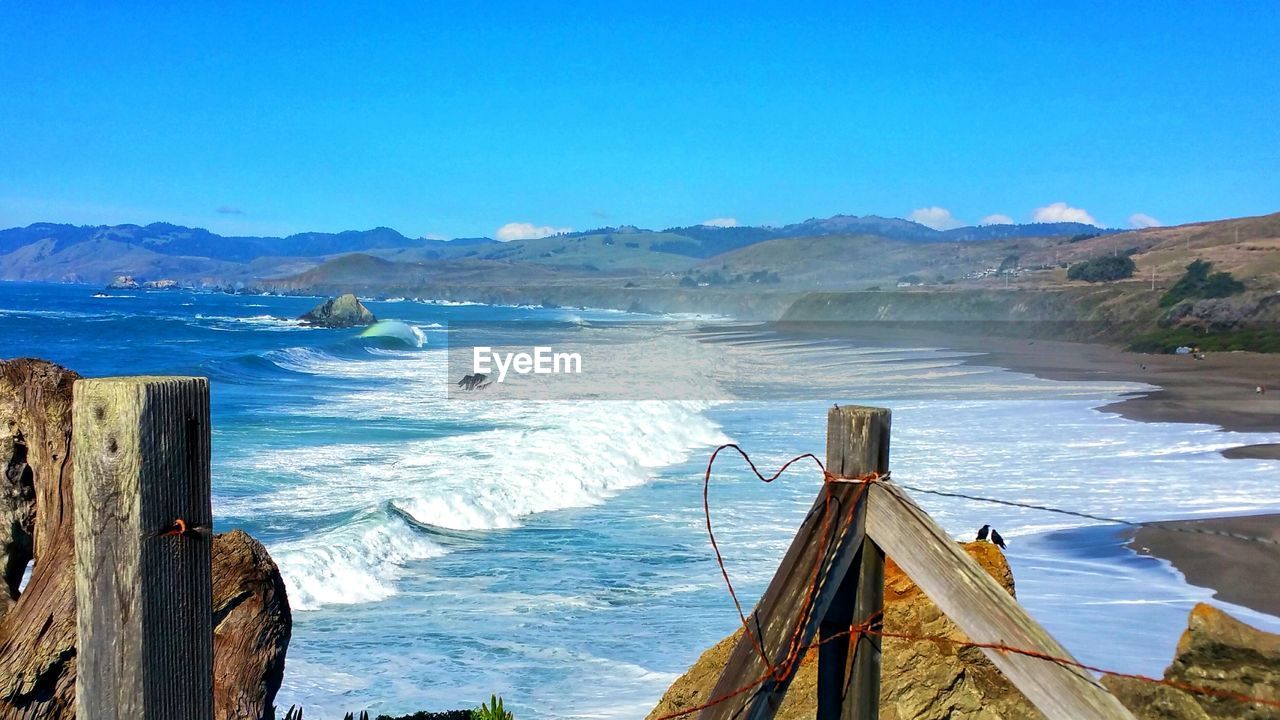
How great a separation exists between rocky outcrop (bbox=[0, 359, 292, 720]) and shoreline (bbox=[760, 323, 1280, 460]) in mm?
16722

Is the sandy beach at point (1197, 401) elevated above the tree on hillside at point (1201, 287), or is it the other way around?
the tree on hillside at point (1201, 287)

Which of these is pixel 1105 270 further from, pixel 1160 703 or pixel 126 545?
pixel 126 545

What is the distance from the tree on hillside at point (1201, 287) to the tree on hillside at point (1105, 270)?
15316mm

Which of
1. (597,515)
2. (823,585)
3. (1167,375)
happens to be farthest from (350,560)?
(1167,375)

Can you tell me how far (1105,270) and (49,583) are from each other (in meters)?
81.2

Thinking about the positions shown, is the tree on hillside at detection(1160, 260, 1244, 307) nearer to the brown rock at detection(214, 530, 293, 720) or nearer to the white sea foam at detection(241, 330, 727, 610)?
the white sea foam at detection(241, 330, 727, 610)

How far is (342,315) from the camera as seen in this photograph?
7912cm

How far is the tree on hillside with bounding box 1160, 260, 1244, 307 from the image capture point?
53.0m

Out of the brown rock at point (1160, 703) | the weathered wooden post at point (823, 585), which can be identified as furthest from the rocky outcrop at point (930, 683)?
the weathered wooden post at point (823, 585)

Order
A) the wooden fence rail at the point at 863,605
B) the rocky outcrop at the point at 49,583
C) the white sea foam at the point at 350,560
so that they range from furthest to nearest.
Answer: the white sea foam at the point at 350,560 → the rocky outcrop at the point at 49,583 → the wooden fence rail at the point at 863,605

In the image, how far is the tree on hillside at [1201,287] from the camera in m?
53.0

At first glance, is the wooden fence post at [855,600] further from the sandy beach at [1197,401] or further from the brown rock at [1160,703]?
the sandy beach at [1197,401]

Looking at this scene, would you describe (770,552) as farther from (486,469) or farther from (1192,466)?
(1192,466)

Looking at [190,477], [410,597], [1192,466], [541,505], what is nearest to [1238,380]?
[1192,466]
